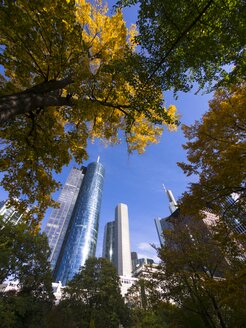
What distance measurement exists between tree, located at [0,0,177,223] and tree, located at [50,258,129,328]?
16.7 m

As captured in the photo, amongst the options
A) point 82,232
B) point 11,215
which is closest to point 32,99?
point 11,215

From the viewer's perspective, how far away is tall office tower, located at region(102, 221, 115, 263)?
436 ft

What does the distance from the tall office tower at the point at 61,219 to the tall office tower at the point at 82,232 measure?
841 cm

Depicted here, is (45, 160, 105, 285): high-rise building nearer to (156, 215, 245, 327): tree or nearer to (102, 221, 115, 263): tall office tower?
(102, 221, 115, 263): tall office tower

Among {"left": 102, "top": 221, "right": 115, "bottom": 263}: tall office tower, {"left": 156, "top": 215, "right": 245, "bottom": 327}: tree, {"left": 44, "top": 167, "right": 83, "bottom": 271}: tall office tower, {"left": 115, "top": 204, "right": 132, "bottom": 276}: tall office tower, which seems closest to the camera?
{"left": 156, "top": 215, "right": 245, "bottom": 327}: tree

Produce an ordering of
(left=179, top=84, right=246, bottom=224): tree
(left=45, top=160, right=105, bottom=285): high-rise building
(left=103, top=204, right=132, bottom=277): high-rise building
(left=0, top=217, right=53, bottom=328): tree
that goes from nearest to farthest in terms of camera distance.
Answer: (left=179, top=84, right=246, bottom=224): tree, (left=0, top=217, right=53, bottom=328): tree, (left=45, top=160, right=105, bottom=285): high-rise building, (left=103, top=204, right=132, bottom=277): high-rise building

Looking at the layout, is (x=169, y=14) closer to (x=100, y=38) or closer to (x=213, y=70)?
(x=213, y=70)

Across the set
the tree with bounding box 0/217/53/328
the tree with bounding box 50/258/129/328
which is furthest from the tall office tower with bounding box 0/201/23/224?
the tree with bounding box 50/258/129/328

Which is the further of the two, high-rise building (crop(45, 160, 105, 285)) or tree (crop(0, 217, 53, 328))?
high-rise building (crop(45, 160, 105, 285))

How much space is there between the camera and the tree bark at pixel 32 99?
410cm

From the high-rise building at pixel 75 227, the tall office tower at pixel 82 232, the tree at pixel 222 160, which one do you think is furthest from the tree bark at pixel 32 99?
the tall office tower at pixel 82 232

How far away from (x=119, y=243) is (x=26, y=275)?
117672 mm

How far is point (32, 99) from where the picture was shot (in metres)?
4.75

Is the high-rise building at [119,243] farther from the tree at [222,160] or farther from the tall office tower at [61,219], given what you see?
the tree at [222,160]
